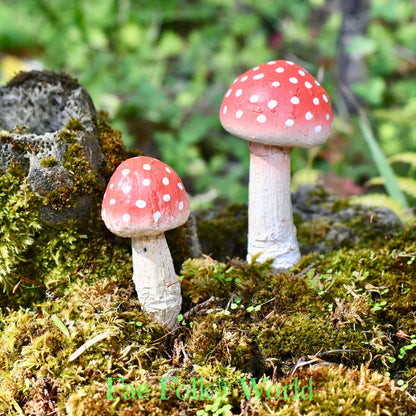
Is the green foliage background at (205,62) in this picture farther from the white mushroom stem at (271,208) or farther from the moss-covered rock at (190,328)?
the moss-covered rock at (190,328)

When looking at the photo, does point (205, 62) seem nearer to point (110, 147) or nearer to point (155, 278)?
point (110, 147)

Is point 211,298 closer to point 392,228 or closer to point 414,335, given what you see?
point 414,335

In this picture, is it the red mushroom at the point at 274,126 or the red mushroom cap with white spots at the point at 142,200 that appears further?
the red mushroom at the point at 274,126

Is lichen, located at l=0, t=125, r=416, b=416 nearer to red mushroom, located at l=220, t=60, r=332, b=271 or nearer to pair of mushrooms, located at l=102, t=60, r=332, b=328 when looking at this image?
pair of mushrooms, located at l=102, t=60, r=332, b=328

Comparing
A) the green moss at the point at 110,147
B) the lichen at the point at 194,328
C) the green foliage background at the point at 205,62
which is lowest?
the lichen at the point at 194,328

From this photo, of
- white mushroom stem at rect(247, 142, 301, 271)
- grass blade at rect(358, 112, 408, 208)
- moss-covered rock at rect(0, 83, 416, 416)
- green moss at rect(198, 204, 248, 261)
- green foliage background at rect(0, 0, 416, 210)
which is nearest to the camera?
moss-covered rock at rect(0, 83, 416, 416)

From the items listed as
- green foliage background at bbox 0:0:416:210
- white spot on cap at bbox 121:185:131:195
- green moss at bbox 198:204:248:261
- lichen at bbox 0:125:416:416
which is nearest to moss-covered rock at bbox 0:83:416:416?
lichen at bbox 0:125:416:416

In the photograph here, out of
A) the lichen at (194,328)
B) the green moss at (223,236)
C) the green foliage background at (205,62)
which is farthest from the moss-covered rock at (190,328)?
the green foliage background at (205,62)

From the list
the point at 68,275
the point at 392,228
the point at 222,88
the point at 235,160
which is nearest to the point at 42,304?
the point at 68,275
